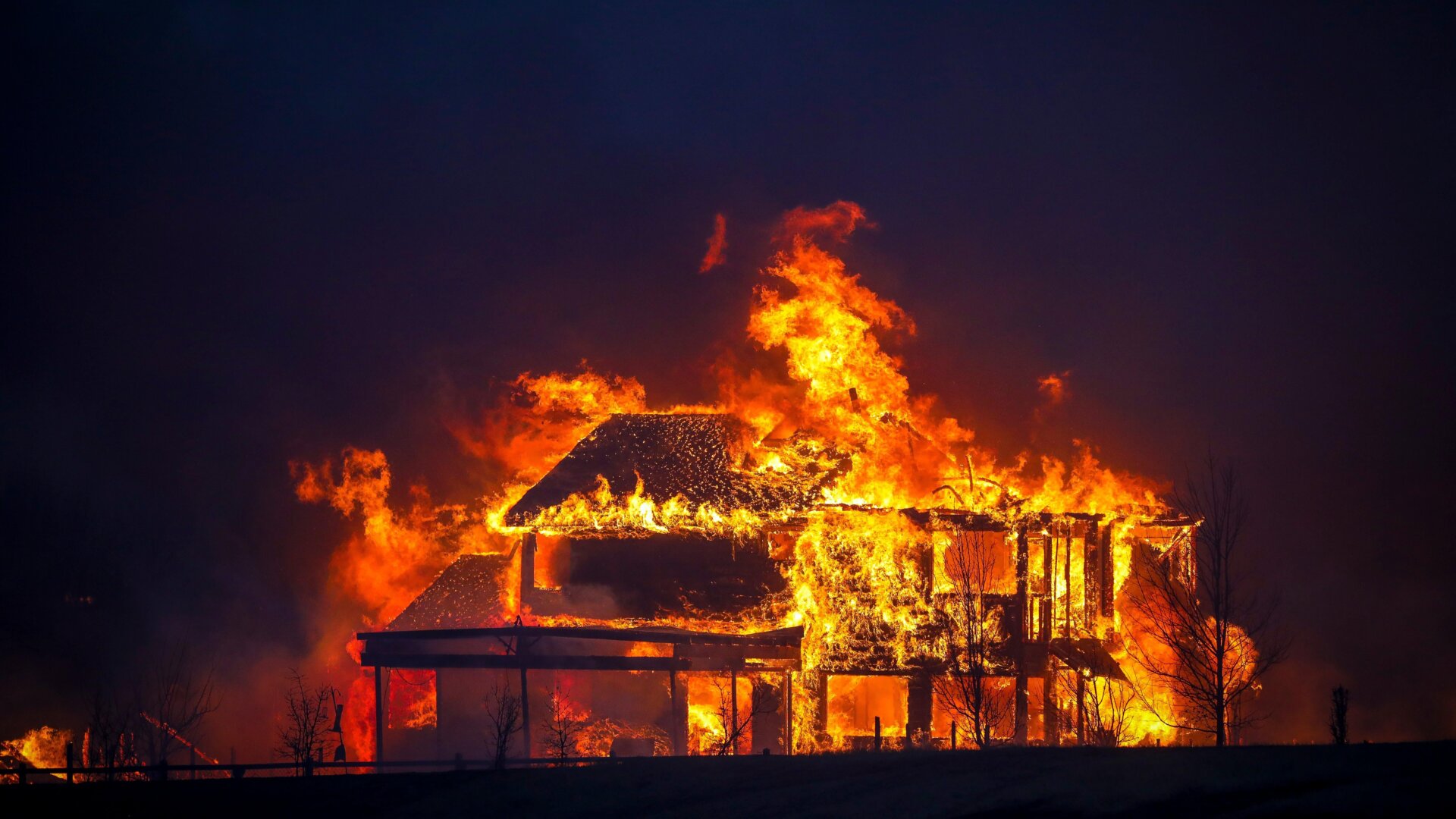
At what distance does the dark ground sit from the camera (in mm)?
14594

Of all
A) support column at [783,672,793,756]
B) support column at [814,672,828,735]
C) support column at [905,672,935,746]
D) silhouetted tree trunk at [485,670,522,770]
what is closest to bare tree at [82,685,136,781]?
silhouetted tree trunk at [485,670,522,770]

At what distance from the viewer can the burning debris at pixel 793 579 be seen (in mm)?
30797

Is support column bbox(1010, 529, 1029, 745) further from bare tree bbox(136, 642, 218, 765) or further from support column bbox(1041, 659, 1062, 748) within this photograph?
bare tree bbox(136, 642, 218, 765)

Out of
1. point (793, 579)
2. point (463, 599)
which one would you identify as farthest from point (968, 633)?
point (463, 599)

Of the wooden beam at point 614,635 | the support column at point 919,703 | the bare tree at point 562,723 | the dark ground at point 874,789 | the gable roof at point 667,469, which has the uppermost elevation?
the gable roof at point 667,469

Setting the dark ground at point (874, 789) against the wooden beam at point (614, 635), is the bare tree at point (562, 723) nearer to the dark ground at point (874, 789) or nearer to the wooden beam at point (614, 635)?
the wooden beam at point (614, 635)

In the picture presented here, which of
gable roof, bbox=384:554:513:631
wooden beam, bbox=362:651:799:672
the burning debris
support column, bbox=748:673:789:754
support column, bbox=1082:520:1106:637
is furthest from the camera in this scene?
gable roof, bbox=384:554:513:631

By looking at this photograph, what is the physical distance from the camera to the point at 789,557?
3231cm

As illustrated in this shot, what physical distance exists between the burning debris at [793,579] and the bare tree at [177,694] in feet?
18.3

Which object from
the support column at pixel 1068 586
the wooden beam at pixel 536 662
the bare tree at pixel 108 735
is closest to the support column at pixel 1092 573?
the support column at pixel 1068 586

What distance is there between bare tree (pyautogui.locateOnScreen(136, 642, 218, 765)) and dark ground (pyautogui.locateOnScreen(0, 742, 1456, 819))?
19046 mm

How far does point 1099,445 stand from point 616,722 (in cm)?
2235

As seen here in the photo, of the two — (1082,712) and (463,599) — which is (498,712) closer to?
(463,599)

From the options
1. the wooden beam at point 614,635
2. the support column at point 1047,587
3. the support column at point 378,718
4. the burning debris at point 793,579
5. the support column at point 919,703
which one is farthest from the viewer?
the support column at point 1047,587
